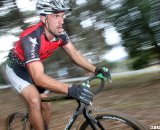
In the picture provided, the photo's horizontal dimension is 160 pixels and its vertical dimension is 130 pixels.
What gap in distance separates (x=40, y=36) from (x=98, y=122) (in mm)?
1226

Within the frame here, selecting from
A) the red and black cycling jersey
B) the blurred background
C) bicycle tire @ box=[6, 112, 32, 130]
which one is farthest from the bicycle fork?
the blurred background

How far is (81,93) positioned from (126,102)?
3.26 meters

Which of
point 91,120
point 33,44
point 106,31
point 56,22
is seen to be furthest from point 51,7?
point 106,31

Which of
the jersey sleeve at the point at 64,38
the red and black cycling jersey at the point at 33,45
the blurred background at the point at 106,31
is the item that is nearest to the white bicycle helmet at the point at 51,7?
the red and black cycling jersey at the point at 33,45

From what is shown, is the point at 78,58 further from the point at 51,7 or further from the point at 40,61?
the point at 51,7

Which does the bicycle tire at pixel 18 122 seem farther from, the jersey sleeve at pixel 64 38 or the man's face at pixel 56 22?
the man's face at pixel 56 22

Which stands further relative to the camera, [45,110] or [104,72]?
[45,110]

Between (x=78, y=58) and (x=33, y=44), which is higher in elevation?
(x=33, y=44)

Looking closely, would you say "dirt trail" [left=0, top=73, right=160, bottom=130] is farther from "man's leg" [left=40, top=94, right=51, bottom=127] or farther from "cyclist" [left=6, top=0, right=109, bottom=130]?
"cyclist" [left=6, top=0, right=109, bottom=130]

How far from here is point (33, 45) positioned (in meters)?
3.94

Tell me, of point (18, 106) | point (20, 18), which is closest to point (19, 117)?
point (18, 106)

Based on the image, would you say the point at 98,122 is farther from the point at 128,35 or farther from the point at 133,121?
the point at 128,35

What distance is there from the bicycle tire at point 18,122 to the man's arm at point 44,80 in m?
1.26

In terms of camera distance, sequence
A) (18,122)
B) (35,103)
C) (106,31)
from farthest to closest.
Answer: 1. (106,31)
2. (18,122)
3. (35,103)
